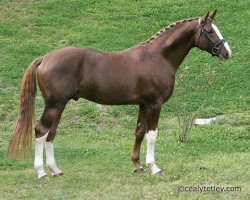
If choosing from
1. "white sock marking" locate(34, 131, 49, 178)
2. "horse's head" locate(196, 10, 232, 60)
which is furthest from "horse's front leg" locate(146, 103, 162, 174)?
"white sock marking" locate(34, 131, 49, 178)

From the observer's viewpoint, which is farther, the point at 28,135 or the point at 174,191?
the point at 28,135

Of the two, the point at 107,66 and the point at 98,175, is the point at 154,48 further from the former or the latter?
the point at 98,175

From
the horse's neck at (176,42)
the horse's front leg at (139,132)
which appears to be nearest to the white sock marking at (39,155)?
the horse's front leg at (139,132)

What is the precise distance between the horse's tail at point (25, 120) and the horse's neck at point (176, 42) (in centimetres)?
200

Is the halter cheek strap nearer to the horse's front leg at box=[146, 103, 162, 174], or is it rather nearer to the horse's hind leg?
the horse's front leg at box=[146, 103, 162, 174]

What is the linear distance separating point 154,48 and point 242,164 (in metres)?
2.41

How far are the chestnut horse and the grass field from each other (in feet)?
2.33

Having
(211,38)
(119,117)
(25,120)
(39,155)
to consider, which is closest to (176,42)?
(211,38)

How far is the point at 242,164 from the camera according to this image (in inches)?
376

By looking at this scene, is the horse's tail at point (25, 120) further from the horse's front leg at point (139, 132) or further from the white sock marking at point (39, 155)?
the horse's front leg at point (139, 132)

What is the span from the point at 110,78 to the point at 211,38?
5.74ft

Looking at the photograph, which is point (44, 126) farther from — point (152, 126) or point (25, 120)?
point (152, 126)

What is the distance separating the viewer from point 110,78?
9164 millimetres

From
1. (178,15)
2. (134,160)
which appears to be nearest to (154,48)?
→ (134,160)
